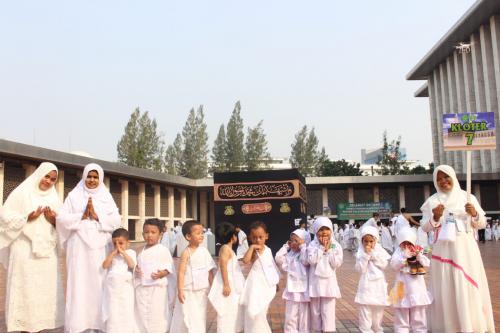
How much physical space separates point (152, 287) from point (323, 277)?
57.6 inches

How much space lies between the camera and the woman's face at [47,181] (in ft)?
14.6

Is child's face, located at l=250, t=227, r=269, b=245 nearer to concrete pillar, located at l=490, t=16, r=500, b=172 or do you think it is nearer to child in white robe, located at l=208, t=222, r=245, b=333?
child in white robe, located at l=208, t=222, r=245, b=333

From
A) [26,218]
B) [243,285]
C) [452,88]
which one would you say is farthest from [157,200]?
[243,285]

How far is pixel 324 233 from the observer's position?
4.20 meters

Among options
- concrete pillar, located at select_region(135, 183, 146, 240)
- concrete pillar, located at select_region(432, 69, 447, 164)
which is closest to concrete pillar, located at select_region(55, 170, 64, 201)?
concrete pillar, located at select_region(135, 183, 146, 240)

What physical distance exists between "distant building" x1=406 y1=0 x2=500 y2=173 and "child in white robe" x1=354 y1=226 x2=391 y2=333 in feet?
92.7

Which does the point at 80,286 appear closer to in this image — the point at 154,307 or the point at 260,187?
the point at 154,307

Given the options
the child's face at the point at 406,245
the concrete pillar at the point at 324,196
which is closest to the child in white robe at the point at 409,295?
the child's face at the point at 406,245

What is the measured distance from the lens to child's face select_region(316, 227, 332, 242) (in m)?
4.20

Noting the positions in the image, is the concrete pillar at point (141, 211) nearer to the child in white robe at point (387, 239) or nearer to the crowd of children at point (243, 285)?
the child in white robe at point (387, 239)

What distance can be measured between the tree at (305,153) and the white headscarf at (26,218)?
34.5 meters

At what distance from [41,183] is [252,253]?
208 centimetres

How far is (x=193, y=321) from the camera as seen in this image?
3.94 meters

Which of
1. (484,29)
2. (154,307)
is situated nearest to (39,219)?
(154,307)
